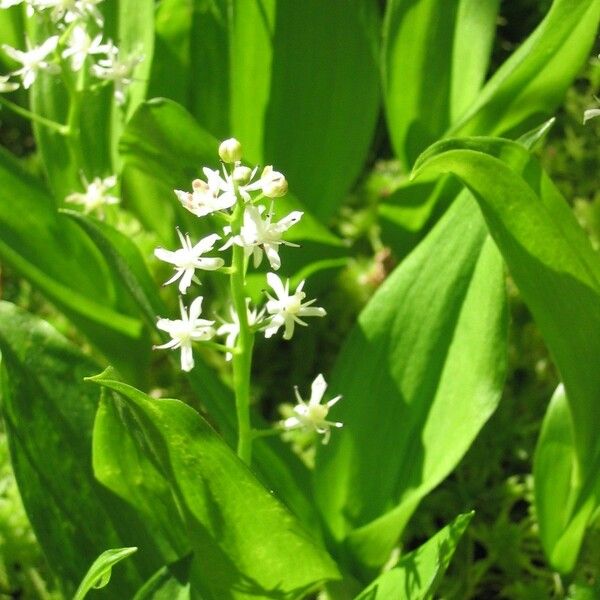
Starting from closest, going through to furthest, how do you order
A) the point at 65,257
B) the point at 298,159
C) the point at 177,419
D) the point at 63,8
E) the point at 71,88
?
the point at 177,419 → the point at 63,8 → the point at 71,88 → the point at 65,257 → the point at 298,159

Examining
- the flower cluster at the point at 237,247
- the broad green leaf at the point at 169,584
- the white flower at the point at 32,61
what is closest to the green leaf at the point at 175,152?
the white flower at the point at 32,61

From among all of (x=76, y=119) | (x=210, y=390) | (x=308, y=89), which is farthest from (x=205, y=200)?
(x=308, y=89)

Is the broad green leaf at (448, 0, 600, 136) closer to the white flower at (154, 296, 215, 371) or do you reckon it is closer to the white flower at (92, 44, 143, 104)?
the white flower at (92, 44, 143, 104)

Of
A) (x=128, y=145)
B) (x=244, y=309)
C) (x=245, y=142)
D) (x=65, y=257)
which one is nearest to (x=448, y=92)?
(x=245, y=142)

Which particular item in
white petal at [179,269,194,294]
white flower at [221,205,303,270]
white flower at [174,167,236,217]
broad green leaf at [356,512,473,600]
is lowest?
broad green leaf at [356,512,473,600]

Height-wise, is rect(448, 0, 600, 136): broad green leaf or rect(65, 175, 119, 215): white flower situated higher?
rect(448, 0, 600, 136): broad green leaf

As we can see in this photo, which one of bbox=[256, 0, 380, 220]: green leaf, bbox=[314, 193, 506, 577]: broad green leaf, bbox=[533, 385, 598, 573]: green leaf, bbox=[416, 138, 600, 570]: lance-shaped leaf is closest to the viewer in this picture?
bbox=[416, 138, 600, 570]: lance-shaped leaf

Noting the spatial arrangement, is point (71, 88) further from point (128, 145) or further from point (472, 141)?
point (472, 141)

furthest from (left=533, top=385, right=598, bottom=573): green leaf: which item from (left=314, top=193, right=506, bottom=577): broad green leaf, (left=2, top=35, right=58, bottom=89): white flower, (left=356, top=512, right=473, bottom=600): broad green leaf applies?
(left=2, top=35, right=58, bottom=89): white flower

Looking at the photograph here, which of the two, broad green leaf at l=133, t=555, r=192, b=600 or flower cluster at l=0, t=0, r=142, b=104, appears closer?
broad green leaf at l=133, t=555, r=192, b=600
